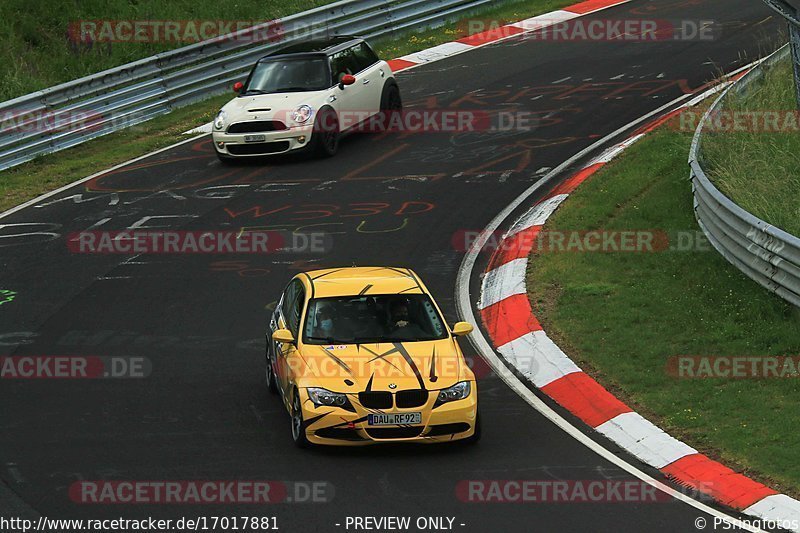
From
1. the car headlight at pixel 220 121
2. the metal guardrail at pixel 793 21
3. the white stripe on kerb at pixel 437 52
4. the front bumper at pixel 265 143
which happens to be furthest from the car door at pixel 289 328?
the white stripe on kerb at pixel 437 52

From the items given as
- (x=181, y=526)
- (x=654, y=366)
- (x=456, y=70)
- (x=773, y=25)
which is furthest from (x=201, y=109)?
(x=181, y=526)

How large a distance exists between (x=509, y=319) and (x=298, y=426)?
165 inches

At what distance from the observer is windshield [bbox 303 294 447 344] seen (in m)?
11.1

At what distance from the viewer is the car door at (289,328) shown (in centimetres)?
1094

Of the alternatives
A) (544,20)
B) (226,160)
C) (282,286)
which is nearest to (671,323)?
(282,286)

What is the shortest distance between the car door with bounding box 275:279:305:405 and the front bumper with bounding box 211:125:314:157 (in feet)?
27.6

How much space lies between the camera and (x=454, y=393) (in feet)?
34.1

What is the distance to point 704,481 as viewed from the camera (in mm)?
9820

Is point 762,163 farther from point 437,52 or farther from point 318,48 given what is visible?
point 437,52

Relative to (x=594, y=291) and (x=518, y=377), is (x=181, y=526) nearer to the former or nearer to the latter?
(x=518, y=377)

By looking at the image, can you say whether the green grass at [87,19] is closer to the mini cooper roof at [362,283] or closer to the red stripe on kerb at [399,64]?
the red stripe on kerb at [399,64]

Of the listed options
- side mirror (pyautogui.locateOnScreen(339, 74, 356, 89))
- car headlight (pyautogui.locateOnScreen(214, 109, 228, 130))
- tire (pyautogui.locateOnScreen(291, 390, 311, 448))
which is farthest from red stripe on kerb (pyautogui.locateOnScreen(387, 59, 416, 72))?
tire (pyautogui.locateOnScreen(291, 390, 311, 448))

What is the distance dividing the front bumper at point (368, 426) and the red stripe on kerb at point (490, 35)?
19.3 metres

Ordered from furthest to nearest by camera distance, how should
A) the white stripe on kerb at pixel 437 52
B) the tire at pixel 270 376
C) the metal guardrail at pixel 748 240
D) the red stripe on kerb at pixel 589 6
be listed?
the red stripe on kerb at pixel 589 6 < the white stripe on kerb at pixel 437 52 < the metal guardrail at pixel 748 240 < the tire at pixel 270 376
